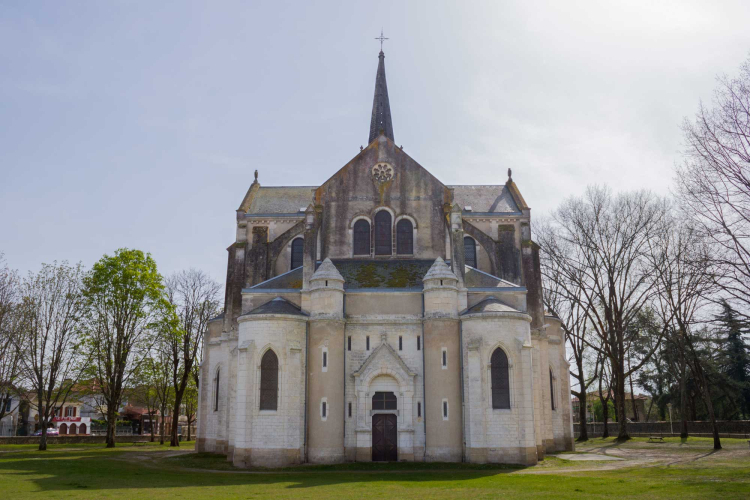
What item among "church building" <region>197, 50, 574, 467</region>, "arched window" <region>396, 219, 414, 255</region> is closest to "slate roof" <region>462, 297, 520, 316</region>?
"church building" <region>197, 50, 574, 467</region>

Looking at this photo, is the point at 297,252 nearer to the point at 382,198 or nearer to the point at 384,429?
the point at 382,198

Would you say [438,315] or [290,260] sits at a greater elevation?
[290,260]

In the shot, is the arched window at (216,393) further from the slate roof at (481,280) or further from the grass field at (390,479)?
the slate roof at (481,280)

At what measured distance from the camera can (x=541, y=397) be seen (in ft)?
123

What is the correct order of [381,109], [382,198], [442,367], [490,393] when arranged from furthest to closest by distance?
[381,109]
[382,198]
[442,367]
[490,393]

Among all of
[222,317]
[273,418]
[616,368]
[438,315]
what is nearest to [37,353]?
[222,317]

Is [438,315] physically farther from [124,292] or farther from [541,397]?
[124,292]

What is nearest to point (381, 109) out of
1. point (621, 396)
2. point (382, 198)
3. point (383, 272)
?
point (382, 198)

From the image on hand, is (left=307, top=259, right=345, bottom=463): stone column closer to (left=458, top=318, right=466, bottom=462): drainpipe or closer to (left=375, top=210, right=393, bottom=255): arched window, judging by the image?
(left=375, top=210, right=393, bottom=255): arched window

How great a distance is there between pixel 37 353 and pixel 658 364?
175ft

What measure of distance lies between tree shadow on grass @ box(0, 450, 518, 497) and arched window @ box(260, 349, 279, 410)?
339cm

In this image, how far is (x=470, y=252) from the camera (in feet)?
131

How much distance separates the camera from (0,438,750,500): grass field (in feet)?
63.5

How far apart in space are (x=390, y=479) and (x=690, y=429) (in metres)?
42.4
